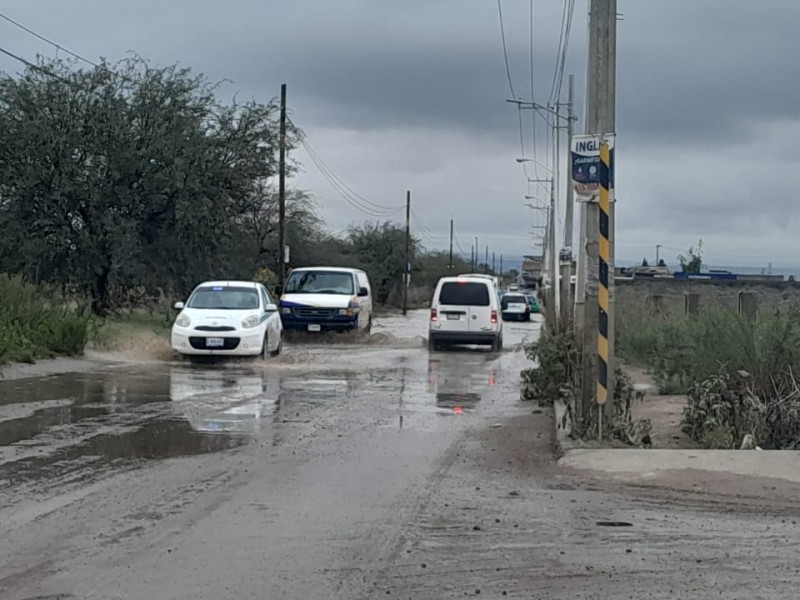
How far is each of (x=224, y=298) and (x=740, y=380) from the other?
12.5 meters

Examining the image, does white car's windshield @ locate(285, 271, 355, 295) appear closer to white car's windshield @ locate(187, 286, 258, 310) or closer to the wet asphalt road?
white car's windshield @ locate(187, 286, 258, 310)

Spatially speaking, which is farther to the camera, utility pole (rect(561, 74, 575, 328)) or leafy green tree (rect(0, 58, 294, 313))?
leafy green tree (rect(0, 58, 294, 313))

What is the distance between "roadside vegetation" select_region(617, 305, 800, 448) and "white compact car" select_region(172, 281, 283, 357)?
7976mm

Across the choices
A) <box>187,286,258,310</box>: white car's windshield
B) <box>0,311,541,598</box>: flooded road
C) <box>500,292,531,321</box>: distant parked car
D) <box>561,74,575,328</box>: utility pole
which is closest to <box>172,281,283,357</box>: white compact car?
<box>187,286,258,310</box>: white car's windshield

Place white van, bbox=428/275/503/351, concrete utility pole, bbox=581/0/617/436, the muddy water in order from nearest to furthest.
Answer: the muddy water, concrete utility pole, bbox=581/0/617/436, white van, bbox=428/275/503/351

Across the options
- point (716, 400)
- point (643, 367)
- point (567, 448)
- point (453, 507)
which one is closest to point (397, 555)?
point (453, 507)

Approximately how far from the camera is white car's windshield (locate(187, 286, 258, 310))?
2198 cm

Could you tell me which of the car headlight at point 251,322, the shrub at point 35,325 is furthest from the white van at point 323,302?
the shrub at point 35,325

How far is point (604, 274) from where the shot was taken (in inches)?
447

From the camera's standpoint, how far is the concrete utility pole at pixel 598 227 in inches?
445

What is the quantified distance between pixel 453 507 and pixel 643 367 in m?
13.8

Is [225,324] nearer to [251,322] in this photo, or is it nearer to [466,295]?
[251,322]

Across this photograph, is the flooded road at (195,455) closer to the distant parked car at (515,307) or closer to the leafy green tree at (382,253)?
the distant parked car at (515,307)

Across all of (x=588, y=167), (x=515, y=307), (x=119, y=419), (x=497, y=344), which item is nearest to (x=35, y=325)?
(x=119, y=419)
